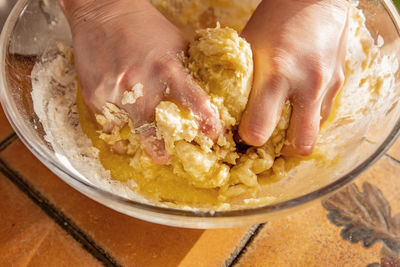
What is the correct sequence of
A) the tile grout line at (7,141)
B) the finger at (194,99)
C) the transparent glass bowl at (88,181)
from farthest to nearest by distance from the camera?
the tile grout line at (7,141) → the finger at (194,99) → the transparent glass bowl at (88,181)

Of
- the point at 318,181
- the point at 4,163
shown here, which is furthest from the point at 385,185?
the point at 4,163

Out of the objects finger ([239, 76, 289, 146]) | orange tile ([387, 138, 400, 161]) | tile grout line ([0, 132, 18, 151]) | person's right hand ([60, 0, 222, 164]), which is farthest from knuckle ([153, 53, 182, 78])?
orange tile ([387, 138, 400, 161])

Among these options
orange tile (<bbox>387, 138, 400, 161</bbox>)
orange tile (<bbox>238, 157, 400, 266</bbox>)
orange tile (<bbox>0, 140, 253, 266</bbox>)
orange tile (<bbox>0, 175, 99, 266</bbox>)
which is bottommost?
orange tile (<bbox>0, 175, 99, 266</bbox>)

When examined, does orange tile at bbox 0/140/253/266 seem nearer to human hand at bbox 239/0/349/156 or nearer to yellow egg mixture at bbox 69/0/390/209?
yellow egg mixture at bbox 69/0/390/209

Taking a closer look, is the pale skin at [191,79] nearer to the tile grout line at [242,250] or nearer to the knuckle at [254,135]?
the knuckle at [254,135]

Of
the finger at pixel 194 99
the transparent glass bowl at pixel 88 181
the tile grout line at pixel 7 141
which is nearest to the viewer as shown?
the transparent glass bowl at pixel 88 181

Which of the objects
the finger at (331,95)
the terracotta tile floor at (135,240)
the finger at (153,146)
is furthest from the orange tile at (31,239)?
the finger at (331,95)

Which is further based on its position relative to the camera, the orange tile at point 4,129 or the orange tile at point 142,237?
the orange tile at point 4,129

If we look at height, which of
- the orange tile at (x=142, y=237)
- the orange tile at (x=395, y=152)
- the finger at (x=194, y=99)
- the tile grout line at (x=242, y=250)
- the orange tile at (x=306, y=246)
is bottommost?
the orange tile at (x=142, y=237)
